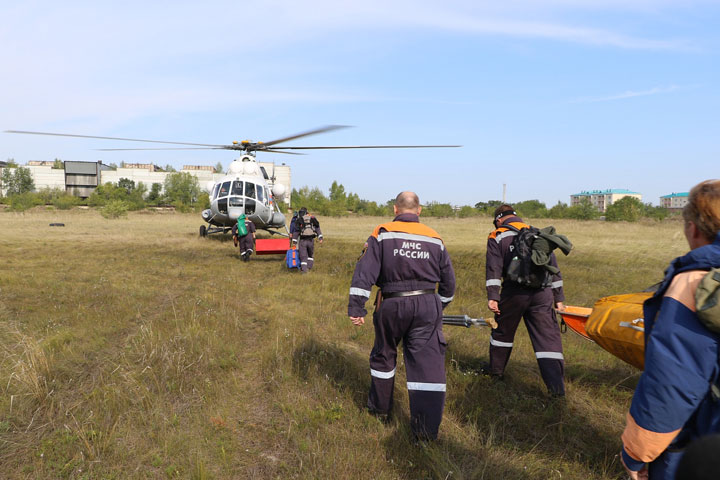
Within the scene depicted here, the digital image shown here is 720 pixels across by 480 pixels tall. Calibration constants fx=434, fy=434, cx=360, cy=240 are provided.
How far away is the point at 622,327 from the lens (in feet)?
10.2

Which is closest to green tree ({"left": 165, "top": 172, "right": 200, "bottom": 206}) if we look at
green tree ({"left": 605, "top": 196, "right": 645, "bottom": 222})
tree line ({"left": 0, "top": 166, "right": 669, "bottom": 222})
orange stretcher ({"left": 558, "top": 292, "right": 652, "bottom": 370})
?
tree line ({"left": 0, "top": 166, "right": 669, "bottom": 222})

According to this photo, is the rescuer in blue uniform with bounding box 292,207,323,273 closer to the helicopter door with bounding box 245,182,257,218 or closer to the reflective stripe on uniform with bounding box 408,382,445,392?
the helicopter door with bounding box 245,182,257,218

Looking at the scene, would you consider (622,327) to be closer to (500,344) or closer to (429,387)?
(429,387)

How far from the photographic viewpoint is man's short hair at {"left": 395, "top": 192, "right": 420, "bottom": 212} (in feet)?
13.0

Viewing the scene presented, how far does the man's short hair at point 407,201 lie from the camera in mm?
3973

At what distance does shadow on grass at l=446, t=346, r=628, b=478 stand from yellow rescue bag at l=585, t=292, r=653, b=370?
85 centimetres

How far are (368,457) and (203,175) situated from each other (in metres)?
121

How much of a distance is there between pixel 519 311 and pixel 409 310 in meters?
1.63

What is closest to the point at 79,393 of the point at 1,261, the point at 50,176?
the point at 1,261

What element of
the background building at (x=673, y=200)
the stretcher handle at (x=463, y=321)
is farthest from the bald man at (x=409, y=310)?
the background building at (x=673, y=200)

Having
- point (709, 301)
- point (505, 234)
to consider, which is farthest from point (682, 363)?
point (505, 234)

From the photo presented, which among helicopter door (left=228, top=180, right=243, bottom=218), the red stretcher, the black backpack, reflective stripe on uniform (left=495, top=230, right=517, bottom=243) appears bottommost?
the red stretcher

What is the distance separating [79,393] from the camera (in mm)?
4195

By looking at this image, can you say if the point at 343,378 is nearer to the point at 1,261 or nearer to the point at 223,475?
the point at 223,475
